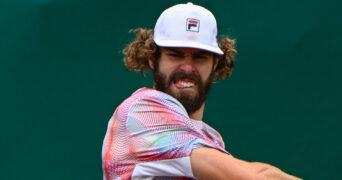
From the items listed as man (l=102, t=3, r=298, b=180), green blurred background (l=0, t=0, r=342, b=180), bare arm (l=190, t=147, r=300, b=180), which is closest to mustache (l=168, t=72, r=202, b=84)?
man (l=102, t=3, r=298, b=180)

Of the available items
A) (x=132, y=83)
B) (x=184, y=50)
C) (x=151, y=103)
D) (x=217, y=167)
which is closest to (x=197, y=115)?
(x=184, y=50)

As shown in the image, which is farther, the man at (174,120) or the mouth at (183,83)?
the mouth at (183,83)

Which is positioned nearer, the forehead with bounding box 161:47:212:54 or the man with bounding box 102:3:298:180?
the man with bounding box 102:3:298:180

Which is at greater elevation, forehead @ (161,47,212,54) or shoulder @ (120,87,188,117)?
forehead @ (161,47,212,54)

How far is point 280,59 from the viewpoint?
347 centimetres

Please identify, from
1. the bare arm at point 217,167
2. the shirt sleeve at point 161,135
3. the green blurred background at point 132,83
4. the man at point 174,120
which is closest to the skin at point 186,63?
the man at point 174,120

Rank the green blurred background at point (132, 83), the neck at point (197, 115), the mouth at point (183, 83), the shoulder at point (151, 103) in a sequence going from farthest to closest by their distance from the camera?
the green blurred background at point (132, 83)
the neck at point (197, 115)
the mouth at point (183, 83)
the shoulder at point (151, 103)

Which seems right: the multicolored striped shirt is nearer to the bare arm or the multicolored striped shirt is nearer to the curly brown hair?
the bare arm

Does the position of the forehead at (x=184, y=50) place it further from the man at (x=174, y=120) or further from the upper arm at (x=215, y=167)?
the upper arm at (x=215, y=167)

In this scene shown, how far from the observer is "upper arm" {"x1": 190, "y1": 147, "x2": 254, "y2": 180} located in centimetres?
191

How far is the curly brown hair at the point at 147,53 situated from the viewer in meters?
2.60

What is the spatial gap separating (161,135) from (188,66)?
44 centimetres

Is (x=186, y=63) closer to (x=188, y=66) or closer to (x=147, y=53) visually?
(x=188, y=66)

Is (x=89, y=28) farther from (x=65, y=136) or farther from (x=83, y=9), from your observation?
(x=65, y=136)
